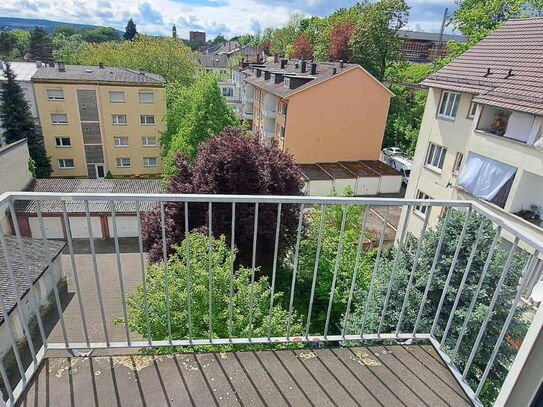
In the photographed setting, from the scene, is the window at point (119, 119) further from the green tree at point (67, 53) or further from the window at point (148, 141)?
the green tree at point (67, 53)

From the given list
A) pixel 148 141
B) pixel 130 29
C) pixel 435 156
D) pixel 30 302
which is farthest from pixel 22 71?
pixel 130 29

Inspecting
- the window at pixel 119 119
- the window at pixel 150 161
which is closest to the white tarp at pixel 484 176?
the window at pixel 150 161

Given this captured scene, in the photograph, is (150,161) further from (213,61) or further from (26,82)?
(213,61)

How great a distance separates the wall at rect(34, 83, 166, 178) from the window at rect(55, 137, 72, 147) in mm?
162

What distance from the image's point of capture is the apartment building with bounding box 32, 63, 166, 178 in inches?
798

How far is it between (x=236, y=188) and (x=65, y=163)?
1805 cm

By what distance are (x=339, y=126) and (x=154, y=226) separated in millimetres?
13908

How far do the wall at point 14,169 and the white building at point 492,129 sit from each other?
1584 cm

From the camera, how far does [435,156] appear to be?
1335cm

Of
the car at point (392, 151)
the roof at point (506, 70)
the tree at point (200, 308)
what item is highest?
the roof at point (506, 70)

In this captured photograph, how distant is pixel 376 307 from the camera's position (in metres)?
5.07

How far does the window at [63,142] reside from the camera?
21.5 meters

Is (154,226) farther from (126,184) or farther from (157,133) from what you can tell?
(157,133)

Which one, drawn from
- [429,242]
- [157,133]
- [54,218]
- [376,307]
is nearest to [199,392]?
[376,307]
